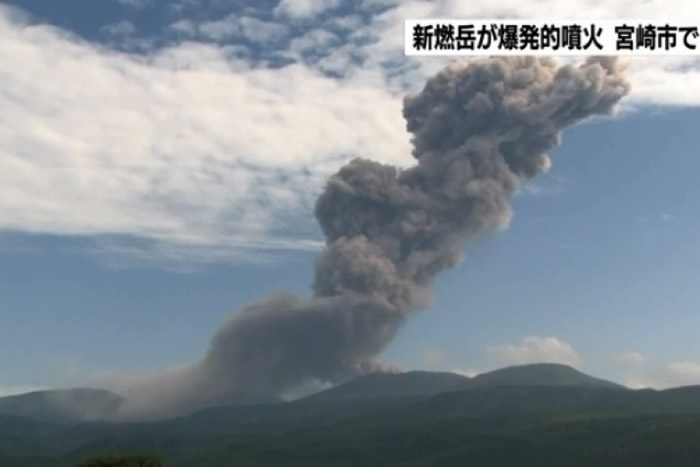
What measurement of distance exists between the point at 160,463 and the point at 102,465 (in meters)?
9.01

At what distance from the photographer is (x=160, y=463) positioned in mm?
121375

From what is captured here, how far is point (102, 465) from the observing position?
11475 cm
